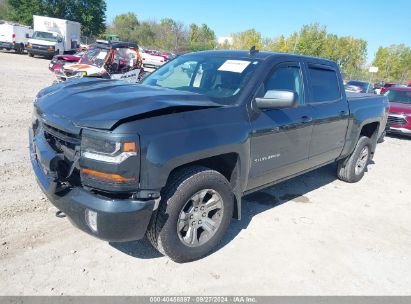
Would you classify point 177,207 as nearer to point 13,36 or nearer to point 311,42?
point 13,36

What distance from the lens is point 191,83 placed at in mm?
3979

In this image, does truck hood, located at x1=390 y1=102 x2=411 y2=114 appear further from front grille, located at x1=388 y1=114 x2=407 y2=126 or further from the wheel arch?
the wheel arch

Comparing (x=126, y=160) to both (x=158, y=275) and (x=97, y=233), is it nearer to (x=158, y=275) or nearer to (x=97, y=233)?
(x=97, y=233)

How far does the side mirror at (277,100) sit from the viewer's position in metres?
3.37

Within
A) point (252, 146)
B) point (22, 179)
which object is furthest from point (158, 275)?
point (22, 179)

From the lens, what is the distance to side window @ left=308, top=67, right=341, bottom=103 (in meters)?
4.53

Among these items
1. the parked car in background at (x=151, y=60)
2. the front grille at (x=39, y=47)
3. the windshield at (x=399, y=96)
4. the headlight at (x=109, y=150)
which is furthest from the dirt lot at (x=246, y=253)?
the parked car in background at (x=151, y=60)

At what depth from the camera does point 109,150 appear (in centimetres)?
260

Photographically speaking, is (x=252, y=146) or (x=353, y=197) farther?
(x=353, y=197)

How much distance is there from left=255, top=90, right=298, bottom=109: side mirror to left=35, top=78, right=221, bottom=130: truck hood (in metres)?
0.53

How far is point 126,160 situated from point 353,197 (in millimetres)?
4065

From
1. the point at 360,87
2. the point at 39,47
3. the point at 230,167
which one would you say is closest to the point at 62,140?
the point at 230,167

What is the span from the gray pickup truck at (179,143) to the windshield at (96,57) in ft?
33.3

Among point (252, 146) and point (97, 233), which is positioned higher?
point (252, 146)
